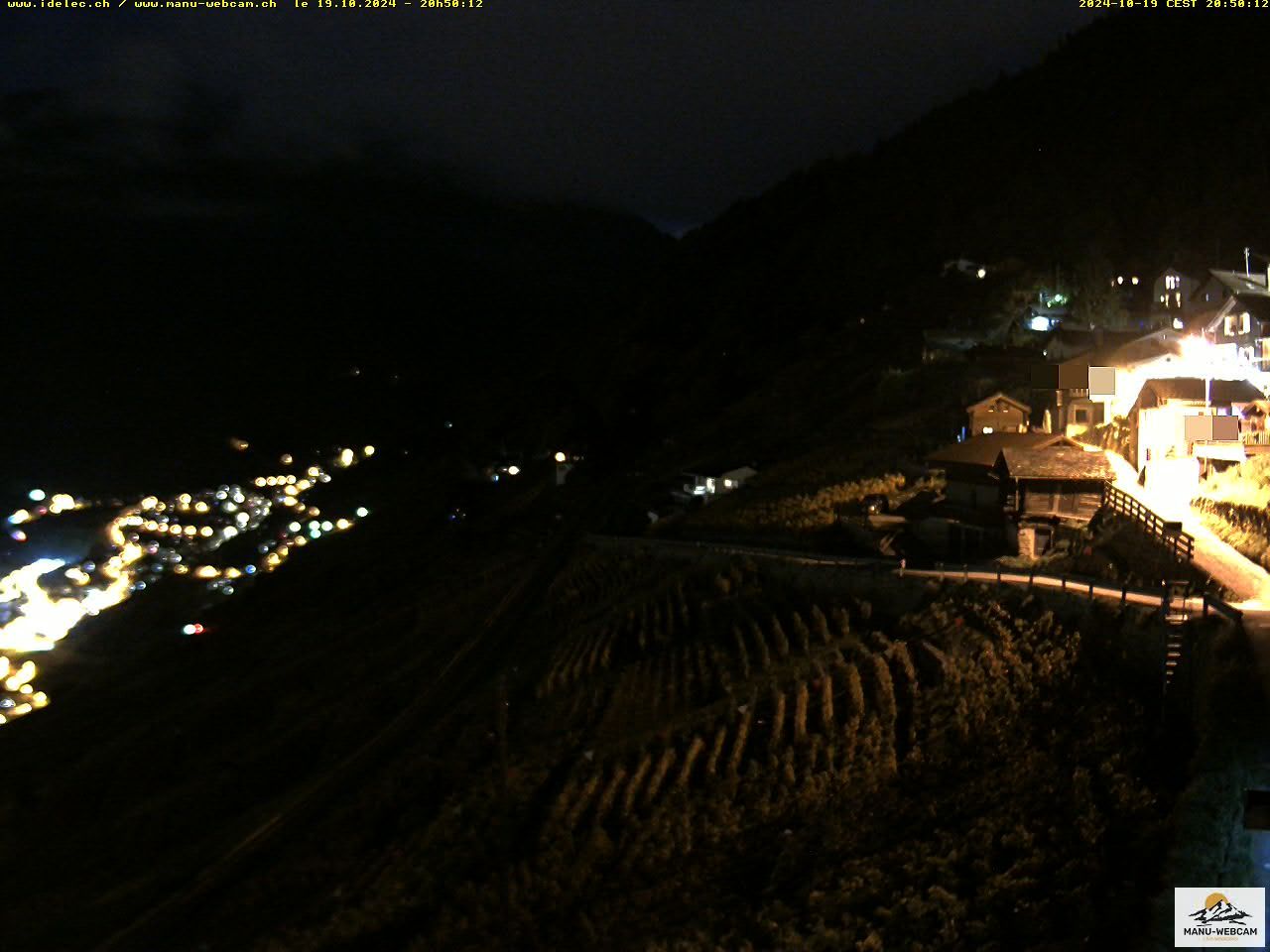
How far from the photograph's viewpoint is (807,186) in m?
88.6

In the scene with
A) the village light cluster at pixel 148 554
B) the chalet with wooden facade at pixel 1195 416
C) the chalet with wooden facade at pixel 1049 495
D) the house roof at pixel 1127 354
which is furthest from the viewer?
the village light cluster at pixel 148 554

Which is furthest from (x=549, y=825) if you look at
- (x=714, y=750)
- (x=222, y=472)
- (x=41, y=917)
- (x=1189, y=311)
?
(x=222, y=472)

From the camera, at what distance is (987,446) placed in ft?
73.2

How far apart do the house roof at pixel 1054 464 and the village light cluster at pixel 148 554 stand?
1130 inches

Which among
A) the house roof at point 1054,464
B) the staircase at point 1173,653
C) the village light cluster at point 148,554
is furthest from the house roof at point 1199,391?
the village light cluster at point 148,554

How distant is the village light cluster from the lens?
3672cm

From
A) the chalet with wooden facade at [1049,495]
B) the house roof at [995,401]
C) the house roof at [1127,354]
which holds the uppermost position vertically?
the house roof at [1127,354]

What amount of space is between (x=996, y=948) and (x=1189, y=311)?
35647mm

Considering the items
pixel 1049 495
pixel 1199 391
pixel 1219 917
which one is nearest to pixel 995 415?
pixel 1199 391

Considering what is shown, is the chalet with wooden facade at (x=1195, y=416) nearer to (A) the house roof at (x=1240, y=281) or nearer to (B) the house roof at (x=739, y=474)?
(B) the house roof at (x=739, y=474)

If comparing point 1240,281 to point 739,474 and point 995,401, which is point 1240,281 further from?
point 739,474

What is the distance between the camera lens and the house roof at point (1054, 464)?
18609 millimetres

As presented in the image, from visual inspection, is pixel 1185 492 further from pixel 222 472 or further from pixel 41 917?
pixel 222 472

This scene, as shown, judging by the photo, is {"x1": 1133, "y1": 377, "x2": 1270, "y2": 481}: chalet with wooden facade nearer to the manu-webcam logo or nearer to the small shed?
the small shed
